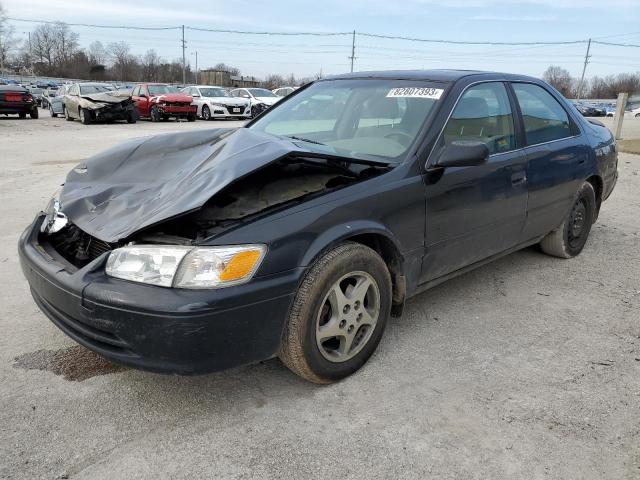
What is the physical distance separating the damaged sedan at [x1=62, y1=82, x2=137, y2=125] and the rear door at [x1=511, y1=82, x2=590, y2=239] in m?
18.9

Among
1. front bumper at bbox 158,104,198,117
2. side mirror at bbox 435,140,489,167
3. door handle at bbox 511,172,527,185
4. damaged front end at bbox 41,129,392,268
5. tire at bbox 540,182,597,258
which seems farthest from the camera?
front bumper at bbox 158,104,198,117

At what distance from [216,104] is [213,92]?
1410 millimetres

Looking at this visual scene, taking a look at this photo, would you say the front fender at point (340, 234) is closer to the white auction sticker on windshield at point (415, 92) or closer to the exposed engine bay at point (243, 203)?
the exposed engine bay at point (243, 203)

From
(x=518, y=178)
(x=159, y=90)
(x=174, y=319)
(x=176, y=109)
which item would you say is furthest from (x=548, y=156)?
(x=159, y=90)

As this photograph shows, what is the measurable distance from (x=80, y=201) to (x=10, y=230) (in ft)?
10.2

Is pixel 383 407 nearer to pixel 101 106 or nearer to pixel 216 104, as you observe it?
pixel 101 106

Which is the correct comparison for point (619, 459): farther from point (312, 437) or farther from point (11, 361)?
point (11, 361)

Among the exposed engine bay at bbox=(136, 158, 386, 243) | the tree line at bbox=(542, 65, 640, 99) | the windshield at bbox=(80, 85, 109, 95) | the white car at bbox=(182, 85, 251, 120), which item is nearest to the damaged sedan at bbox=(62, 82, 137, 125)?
the windshield at bbox=(80, 85, 109, 95)

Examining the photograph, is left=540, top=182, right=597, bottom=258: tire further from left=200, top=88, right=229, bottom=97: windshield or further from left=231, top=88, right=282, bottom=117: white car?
left=200, top=88, right=229, bottom=97: windshield

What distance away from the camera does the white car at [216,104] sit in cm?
2373

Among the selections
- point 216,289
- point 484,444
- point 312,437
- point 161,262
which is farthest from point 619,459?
point 161,262

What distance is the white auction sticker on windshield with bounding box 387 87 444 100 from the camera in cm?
326

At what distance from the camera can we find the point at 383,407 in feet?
8.23

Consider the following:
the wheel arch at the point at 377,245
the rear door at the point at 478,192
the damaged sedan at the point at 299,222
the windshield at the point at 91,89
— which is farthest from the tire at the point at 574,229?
the windshield at the point at 91,89
